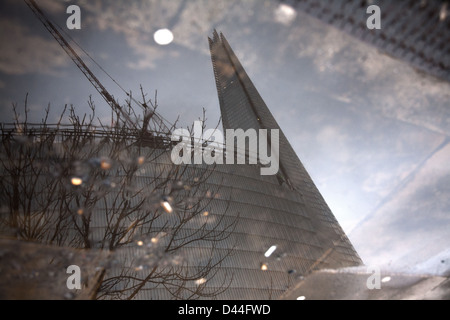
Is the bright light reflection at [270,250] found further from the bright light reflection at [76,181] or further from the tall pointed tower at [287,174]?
the bright light reflection at [76,181]

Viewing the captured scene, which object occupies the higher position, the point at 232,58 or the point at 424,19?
the point at 232,58

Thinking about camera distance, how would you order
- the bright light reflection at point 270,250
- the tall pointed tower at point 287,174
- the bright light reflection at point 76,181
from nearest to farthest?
the bright light reflection at point 76,181 → the bright light reflection at point 270,250 → the tall pointed tower at point 287,174

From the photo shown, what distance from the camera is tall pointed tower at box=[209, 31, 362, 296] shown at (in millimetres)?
24844

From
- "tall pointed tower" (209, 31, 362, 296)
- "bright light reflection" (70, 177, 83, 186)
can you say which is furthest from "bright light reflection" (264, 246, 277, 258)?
"bright light reflection" (70, 177, 83, 186)

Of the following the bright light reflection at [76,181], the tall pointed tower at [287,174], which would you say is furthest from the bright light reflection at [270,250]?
the bright light reflection at [76,181]

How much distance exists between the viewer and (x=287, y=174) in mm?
30750

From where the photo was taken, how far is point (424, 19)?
5.27 feet

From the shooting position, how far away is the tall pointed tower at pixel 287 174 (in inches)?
978

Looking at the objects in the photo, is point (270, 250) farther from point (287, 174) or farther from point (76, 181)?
point (76, 181)

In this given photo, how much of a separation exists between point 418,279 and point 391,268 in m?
0.59

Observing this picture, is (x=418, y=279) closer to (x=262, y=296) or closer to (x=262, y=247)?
(x=262, y=296)

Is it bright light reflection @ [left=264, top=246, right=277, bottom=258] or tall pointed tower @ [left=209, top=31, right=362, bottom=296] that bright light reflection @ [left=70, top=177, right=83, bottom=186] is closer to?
bright light reflection @ [left=264, top=246, right=277, bottom=258]

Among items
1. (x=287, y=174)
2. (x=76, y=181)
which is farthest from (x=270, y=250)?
(x=76, y=181)
